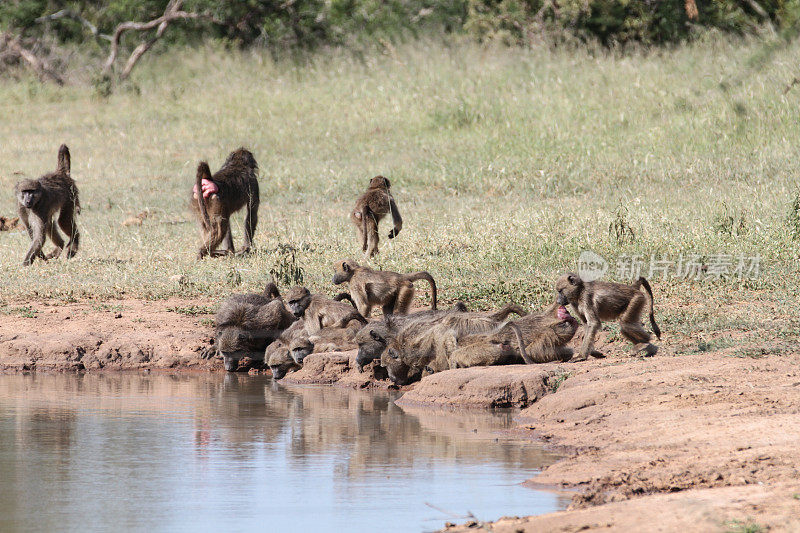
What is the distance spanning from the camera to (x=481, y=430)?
7.14 meters

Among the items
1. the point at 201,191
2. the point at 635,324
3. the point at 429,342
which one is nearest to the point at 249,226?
the point at 201,191

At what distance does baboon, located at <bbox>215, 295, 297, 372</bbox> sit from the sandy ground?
0.98 feet

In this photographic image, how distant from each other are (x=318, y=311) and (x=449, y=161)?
9.66 meters

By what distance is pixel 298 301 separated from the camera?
376 inches

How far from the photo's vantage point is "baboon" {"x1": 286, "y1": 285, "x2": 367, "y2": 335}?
9570 millimetres

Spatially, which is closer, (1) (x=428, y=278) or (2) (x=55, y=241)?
(1) (x=428, y=278)

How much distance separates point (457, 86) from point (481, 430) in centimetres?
1605

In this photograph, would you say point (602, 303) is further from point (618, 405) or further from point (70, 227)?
point (70, 227)

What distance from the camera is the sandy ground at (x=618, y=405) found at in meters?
4.67

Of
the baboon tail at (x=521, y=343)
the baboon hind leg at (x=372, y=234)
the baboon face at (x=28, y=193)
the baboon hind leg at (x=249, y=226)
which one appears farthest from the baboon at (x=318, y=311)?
the baboon face at (x=28, y=193)

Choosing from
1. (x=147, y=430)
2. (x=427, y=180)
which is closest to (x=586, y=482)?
(x=147, y=430)

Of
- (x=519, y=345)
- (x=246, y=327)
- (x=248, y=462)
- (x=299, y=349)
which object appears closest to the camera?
(x=248, y=462)

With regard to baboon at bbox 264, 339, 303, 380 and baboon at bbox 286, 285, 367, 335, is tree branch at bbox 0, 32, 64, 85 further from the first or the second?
baboon at bbox 264, 339, 303, 380

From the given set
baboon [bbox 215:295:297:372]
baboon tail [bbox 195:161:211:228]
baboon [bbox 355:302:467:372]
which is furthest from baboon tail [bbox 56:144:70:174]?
baboon [bbox 355:302:467:372]
